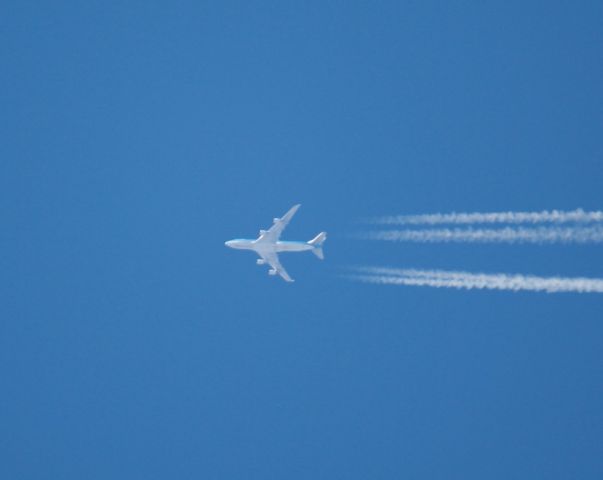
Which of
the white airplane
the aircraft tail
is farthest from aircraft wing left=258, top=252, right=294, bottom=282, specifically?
the aircraft tail

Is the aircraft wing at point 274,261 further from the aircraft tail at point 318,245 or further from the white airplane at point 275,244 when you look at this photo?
the aircraft tail at point 318,245

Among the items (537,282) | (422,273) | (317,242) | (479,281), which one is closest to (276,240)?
(317,242)

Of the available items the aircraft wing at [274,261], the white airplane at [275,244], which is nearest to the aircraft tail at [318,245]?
the white airplane at [275,244]

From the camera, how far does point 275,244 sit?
63469mm

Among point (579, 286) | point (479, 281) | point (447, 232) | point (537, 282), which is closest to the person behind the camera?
point (579, 286)

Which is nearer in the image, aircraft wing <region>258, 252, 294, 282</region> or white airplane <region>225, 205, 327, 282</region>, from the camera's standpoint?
white airplane <region>225, 205, 327, 282</region>

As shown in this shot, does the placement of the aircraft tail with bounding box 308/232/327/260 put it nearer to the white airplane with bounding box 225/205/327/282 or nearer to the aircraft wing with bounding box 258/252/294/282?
the white airplane with bounding box 225/205/327/282

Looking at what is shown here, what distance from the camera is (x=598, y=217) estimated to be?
44031 millimetres

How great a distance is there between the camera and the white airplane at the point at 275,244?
62781 mm

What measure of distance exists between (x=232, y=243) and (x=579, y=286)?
32.6 m

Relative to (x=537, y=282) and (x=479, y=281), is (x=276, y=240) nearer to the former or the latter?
(x=479, y=281)

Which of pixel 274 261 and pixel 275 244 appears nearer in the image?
pixel 275 244

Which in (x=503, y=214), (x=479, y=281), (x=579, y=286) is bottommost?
(x=579, y=286)

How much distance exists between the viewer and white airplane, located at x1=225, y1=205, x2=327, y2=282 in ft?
206
